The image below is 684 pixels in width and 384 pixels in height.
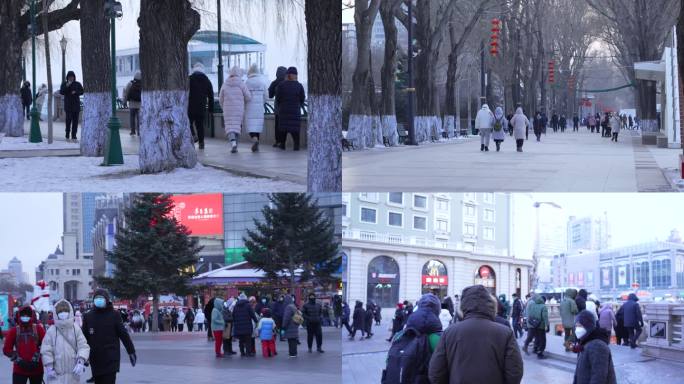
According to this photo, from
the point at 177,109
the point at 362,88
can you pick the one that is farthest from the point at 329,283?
the point at 362,88

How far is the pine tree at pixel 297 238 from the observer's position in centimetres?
952

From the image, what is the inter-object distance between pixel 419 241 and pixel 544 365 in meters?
4.50

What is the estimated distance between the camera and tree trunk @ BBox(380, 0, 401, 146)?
38312mm

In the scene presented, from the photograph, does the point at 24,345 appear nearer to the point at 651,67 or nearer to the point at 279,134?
the point at 279,134

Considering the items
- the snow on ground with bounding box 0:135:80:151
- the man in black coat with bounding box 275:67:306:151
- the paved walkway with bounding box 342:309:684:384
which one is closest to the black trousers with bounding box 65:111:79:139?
the snow on ground with bounding box 0:135:80:151

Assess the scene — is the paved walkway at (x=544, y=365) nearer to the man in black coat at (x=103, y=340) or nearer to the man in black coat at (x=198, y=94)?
the man in black coat at (x=103, y=340)

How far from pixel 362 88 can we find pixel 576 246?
607 inches

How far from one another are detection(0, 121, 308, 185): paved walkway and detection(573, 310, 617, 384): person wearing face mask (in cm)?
803

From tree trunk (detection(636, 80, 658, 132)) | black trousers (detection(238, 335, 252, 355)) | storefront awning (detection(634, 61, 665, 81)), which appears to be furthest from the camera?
tree trunk (detection(636, 80, 658, 132))

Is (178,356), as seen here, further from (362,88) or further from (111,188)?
(362,88)

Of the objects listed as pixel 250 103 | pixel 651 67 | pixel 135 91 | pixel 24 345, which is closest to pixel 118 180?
pixel 250 103

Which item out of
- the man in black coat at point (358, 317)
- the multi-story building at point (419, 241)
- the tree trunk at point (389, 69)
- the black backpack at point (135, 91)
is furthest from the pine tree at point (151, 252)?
the tree trunk at point (389, 69)

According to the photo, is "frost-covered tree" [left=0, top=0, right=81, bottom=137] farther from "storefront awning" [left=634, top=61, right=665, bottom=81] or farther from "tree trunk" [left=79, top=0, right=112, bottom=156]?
"storefront awning" [left=634, top=61, right=665, bottom=81]

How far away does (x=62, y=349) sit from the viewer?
859 cm
